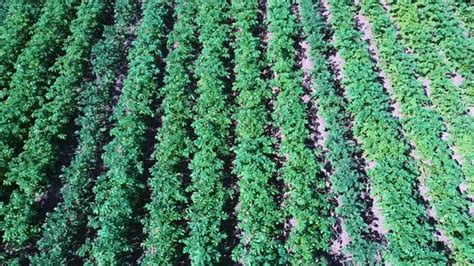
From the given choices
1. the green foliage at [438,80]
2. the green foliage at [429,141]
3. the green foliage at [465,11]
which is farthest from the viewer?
the green foliage at [465,11]

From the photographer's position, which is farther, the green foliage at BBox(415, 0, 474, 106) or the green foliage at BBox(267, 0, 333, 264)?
the green foliage at BBox(415, 0, 474, 106)

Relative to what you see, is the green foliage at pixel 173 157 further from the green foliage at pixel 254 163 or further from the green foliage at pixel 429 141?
the green foliage at pixel 429 141

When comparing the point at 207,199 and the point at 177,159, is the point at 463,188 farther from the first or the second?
the point at 177,159

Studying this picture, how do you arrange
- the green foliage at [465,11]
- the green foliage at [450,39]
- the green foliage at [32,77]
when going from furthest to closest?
the green foliage at [465,11] < the green foliage at [450,39] < the green foliage at [32,77]

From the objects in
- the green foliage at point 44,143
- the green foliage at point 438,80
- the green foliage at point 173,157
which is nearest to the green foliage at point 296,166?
the green foliage at point 173,157

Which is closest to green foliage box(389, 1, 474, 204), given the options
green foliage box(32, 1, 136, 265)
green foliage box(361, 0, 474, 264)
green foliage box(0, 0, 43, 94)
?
green foliage box(361, 0, 474, 264)

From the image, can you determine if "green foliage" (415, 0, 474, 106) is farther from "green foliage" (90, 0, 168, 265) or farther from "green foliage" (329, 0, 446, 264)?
"green foliage" (90, 0, 168, 265)
